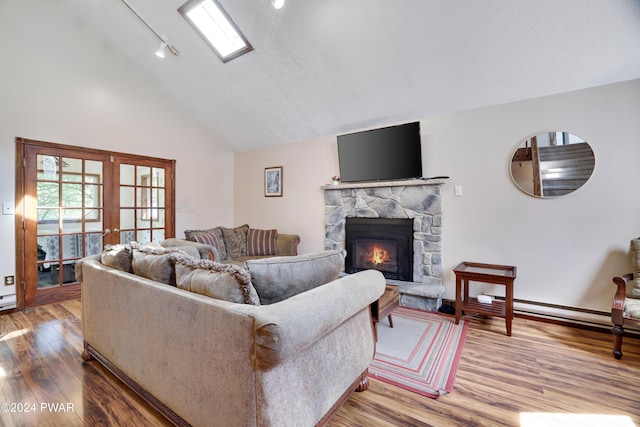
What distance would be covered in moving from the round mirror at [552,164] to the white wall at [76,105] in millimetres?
4542

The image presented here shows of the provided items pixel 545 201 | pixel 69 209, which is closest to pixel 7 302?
pixel 69 209

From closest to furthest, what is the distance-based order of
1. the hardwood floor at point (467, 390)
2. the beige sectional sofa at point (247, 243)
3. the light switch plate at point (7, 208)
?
the hardwood floor at point (467, 390), the light switch plate at point (7, 208), the beige sectional sofa at point (247, 243)

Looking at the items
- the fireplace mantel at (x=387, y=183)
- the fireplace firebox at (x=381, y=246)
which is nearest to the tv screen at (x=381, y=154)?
the fireplace mantel at (x=387, y=183)

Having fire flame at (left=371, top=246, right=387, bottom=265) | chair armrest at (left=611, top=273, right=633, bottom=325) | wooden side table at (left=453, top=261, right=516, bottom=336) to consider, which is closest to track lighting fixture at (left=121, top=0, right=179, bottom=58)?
fire flame at (left=371, top=246, right=387, bottom=265)

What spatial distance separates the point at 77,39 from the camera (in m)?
3.68

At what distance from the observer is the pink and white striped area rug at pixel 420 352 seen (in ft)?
6.24

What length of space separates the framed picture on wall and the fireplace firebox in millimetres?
1499

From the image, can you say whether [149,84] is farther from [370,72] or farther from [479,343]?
[479,343]

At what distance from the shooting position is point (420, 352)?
229cm

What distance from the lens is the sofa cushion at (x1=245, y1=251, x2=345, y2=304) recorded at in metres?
1.43

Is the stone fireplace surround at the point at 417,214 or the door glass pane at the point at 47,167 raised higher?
the door glass pane at the point at 47,167

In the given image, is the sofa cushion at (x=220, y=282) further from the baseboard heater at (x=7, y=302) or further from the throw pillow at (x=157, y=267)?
the baseboard heater at (x=7, y=302)

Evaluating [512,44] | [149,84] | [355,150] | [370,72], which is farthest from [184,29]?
[512,44]

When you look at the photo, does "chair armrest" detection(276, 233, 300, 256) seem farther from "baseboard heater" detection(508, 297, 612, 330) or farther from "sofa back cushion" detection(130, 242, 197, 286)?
"baseboard heater" detection(508, 297, 612, 330)
